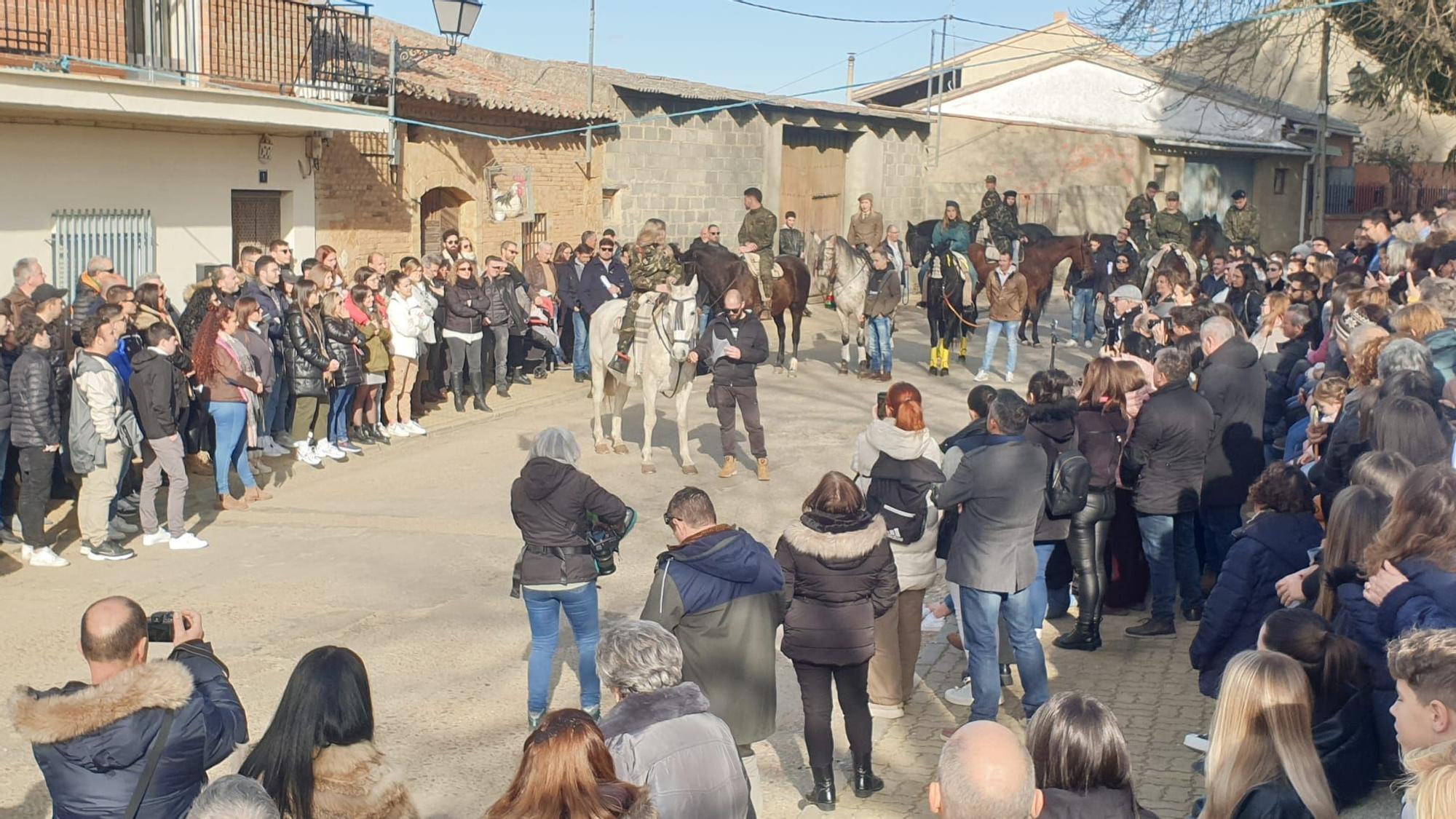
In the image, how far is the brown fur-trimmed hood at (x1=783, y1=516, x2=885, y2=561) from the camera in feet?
20.6

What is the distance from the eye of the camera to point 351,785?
414 cm

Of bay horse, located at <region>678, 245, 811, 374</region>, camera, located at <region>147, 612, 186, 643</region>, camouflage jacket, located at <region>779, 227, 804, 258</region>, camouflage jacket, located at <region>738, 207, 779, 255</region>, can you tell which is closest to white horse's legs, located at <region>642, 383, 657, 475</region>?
bay horse, located at <region>678, 245, 811, 374</region>

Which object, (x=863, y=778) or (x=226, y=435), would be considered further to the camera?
(x=226, y=435)

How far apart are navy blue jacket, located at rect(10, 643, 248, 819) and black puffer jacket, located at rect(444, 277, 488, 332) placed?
10.9 metres

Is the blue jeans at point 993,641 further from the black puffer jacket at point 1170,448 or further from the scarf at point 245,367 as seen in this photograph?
the scarf at point 245,367

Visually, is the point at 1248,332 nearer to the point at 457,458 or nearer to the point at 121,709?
the point at 457,458

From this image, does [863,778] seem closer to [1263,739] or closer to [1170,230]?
[1263,739]

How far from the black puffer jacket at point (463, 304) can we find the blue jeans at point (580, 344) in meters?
2.27

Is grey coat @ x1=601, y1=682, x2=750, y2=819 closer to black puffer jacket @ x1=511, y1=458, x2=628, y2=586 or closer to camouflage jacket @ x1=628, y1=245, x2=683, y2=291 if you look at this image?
black puffer jacket @ x1=511, y1=458, x2=628, y2=586

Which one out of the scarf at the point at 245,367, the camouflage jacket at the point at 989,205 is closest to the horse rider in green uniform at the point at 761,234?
the camouflage jacket at the point at 989,205

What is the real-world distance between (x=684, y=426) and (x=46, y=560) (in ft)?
18.5

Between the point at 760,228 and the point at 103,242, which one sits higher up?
the point at 760,228

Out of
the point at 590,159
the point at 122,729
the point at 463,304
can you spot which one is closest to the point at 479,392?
the point at 463,304

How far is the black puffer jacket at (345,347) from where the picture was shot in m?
13.0
